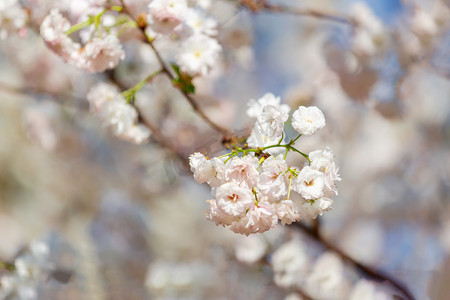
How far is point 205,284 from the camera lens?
1.48 meters

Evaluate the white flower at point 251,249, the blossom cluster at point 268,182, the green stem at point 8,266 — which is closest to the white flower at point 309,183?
the blossom cluster at point 268,182

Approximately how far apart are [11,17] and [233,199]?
0.65 metres

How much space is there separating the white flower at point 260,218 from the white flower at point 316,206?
0.04m

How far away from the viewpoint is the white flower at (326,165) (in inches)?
17.6

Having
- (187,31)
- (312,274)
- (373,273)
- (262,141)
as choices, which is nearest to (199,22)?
(187,31)

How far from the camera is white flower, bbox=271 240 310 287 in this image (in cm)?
112

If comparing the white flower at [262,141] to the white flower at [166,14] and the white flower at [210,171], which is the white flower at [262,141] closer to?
the white flower at [210,171]

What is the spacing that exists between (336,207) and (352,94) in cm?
71

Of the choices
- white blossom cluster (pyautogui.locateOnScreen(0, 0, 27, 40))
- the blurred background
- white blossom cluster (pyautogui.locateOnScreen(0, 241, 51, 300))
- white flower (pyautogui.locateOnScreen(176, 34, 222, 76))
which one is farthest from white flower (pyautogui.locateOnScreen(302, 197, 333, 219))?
white blossom cluster (pyautogui.locateOnScreen(0, 241, 51, 300))

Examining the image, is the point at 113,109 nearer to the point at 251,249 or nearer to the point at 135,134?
the point at 135,134

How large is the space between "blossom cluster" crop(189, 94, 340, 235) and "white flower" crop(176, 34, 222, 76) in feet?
0.88

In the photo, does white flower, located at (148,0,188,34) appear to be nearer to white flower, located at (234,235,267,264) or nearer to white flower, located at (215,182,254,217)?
white flower, located at (215,182,254,217)

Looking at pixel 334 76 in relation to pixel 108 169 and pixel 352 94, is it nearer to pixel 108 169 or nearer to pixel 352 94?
pixel 352 94

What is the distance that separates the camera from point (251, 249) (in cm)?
121
